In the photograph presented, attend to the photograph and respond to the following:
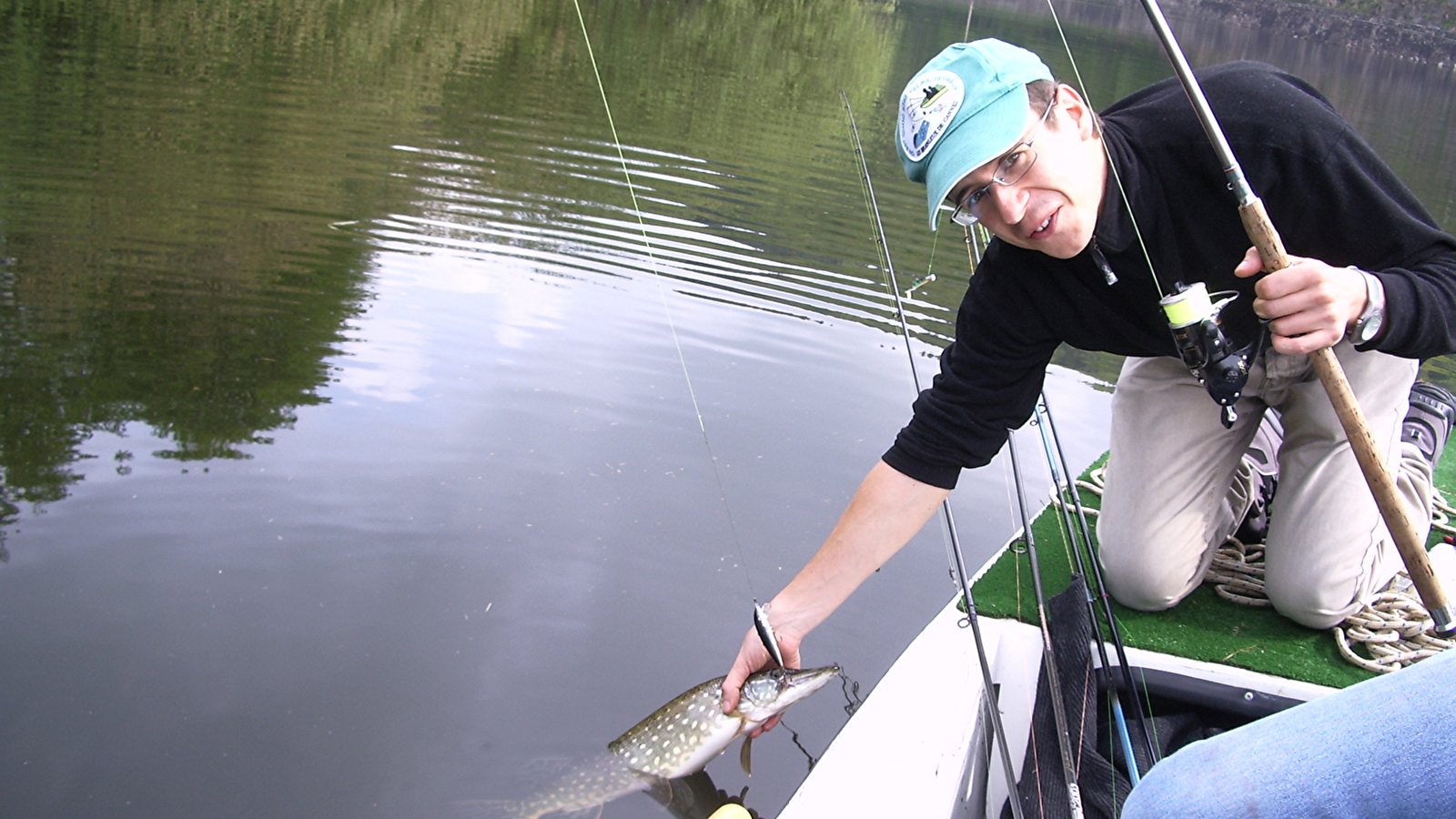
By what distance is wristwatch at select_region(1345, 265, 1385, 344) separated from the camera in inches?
75.6

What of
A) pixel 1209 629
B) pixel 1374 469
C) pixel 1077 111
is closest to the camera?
pixel 1374 469

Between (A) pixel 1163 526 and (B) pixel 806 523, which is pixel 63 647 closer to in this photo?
(B) pixel 806 523

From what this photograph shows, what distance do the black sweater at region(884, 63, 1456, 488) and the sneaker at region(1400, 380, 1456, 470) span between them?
1242 mm

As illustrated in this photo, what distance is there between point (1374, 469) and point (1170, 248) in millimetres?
774

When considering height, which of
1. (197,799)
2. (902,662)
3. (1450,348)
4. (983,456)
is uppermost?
(1450,348)

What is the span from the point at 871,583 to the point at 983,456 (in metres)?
2.03

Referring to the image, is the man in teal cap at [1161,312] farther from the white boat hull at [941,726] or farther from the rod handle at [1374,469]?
the white boat hull at [941,726]

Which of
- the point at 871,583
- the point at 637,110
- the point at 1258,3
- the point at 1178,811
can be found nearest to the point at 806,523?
the point at 871,583

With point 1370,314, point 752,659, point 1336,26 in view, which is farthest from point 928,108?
point 1336,26

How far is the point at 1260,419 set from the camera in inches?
124

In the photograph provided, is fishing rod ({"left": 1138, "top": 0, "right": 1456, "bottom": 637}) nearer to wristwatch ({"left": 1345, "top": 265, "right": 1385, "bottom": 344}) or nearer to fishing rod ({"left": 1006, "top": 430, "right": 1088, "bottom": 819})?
wristwatch ({"left": 1345, "top": 265, "right": 1385, "bottom": 344})

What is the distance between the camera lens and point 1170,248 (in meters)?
2.43

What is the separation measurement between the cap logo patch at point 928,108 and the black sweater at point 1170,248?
0.46m

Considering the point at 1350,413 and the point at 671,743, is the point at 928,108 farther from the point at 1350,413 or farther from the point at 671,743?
the point at 671,743
